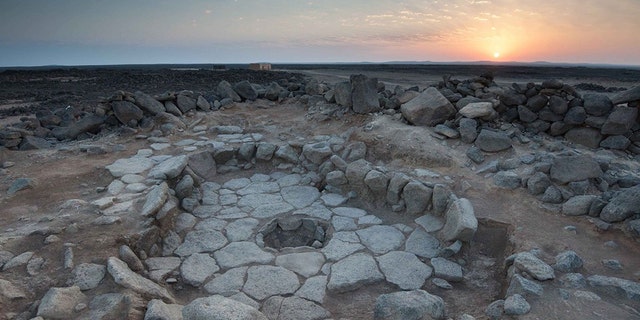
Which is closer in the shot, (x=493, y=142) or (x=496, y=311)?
(x=496, y=311)

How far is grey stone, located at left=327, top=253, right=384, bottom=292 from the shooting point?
3854 millimetres

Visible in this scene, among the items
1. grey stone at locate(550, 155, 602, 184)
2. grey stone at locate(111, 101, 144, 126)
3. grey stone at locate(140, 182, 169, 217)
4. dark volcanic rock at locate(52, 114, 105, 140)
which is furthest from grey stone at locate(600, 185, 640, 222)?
dark volcanic rock at locate(52, 114, 105, 140)

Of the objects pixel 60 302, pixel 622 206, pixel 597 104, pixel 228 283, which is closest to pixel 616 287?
pixel 622 206

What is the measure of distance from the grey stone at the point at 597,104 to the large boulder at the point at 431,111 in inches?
88.0

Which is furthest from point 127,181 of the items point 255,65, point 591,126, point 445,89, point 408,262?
point 255,65

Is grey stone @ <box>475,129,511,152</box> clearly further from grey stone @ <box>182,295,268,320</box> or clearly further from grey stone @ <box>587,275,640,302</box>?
grey stone @ <box>182,295,268,320</box>

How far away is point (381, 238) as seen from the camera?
475cm

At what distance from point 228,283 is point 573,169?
181 inches

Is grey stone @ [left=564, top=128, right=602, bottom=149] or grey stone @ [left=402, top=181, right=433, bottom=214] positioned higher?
grey stone @ [left=564, top=128, right=602, bottom=149]

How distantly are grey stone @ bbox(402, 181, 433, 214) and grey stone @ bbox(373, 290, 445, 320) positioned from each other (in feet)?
6.29

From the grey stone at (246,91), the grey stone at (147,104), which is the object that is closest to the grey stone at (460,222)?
the grey stone at (147,104)

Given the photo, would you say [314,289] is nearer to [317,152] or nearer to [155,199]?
[155,199]

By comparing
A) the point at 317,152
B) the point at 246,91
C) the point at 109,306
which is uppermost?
the point at 246,91

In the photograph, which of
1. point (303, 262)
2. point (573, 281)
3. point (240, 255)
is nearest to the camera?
point (573, 281)
